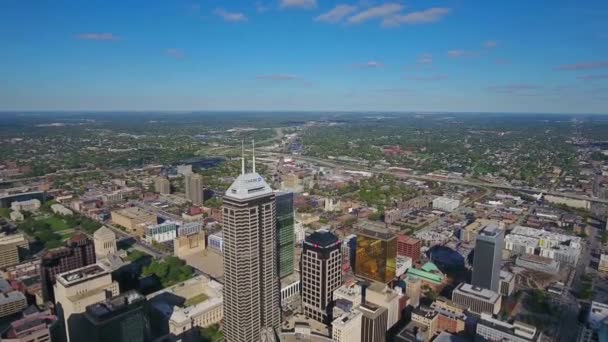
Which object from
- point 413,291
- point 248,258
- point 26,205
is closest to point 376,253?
point 413,291

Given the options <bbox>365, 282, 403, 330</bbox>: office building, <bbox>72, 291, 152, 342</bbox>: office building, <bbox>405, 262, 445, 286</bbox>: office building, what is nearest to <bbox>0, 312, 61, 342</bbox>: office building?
<bbox>72, 291, 152, 342</bbox>: office building

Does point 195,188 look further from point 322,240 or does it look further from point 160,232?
point 322,240

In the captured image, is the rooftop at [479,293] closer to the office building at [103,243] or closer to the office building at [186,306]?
the office building at [186,306]

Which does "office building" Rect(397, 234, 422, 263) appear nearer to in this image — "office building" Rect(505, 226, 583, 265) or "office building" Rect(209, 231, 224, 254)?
→ "office building" Rect(505, 226, 583, 265)

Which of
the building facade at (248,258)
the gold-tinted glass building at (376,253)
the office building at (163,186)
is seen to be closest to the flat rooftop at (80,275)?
the building facade at (248,258)

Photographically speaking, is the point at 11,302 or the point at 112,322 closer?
the point at 112,322


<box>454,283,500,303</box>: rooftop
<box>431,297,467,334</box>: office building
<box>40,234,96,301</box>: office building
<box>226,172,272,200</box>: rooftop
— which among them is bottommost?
<box>431,297,467,334</box>: office building
